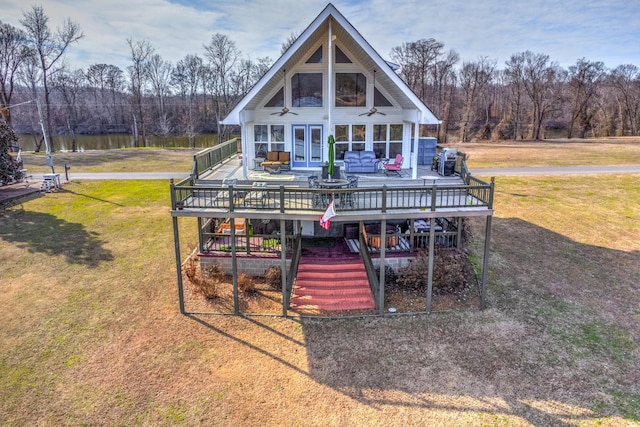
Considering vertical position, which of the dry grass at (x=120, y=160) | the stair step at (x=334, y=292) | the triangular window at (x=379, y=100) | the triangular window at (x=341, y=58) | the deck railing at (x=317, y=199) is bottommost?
the stair step at (x=334, y=292)

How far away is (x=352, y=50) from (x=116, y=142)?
170 feet

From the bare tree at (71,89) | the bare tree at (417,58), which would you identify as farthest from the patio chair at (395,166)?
the bare tree at (71,89)

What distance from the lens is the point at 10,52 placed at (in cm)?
4056

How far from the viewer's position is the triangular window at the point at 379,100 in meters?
16.1

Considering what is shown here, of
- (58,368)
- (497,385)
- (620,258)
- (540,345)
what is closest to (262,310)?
(58,368)

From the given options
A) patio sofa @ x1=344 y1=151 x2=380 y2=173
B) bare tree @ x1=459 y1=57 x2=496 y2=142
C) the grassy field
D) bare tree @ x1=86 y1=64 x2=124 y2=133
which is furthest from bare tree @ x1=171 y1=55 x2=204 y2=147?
patio sofa @ x1=344 y1=151 x2=380 y2=173

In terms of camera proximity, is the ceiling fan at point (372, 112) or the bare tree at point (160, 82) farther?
the bare tree at point (160, 82)

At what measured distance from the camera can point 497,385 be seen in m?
8.93

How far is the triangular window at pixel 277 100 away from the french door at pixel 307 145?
1078mm

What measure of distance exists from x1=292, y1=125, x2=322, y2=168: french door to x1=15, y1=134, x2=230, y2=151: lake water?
128 ft

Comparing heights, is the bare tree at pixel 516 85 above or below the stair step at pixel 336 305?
above

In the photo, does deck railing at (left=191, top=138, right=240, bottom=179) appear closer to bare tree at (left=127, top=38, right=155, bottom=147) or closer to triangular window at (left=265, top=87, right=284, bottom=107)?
triangular window at (left=265, top=87, right=284, bottom=107)

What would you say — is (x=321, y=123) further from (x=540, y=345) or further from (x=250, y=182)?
(x=540, y=345)

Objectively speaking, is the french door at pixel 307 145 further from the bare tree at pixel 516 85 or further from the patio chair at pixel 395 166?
the bare tree at pixel 516 85
